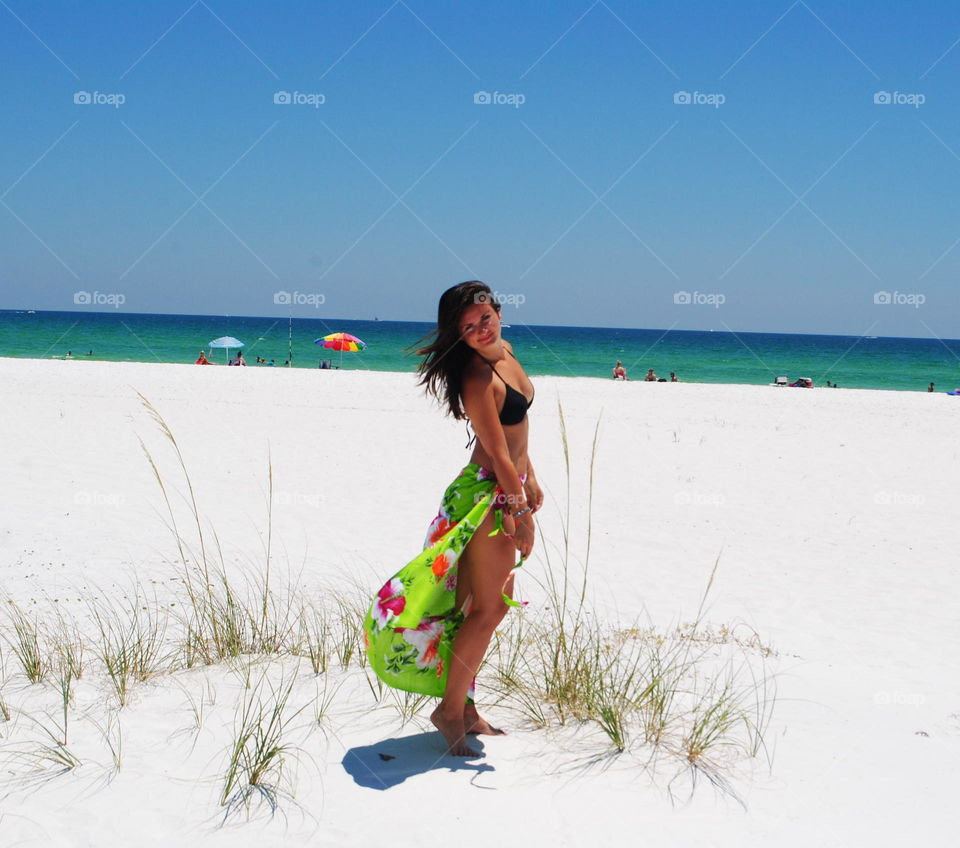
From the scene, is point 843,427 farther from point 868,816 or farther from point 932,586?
point 868,816

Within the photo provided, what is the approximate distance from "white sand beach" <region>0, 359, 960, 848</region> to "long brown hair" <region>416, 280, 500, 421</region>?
4.54 ft

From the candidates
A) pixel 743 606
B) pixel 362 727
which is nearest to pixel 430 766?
pixel 362 727

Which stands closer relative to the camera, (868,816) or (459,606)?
(868,816)

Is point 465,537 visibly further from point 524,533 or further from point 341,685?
point 341,685

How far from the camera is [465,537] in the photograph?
2.89 meters

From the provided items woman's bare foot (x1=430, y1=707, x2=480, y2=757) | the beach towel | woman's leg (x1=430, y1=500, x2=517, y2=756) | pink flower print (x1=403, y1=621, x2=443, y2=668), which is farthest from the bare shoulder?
woman's bare foot (x1=430, y1=707, x2=480, y2=757)

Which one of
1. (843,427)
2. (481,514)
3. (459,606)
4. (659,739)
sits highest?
(843,427)

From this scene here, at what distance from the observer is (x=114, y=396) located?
16.8 m

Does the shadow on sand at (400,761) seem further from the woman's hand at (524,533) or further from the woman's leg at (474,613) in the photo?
the woman's hand at (524,533)

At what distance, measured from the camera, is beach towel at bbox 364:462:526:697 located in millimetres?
2914

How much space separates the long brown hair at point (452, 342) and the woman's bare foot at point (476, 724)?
1230mm

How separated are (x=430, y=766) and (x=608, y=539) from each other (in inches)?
197

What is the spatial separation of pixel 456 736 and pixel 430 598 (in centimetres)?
53

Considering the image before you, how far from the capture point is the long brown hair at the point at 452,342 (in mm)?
2893
